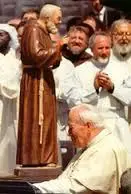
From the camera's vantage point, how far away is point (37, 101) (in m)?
10.3

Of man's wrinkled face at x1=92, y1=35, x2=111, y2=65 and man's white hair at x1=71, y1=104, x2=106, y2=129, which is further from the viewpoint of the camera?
man's wrinkled face at x1=92, y1=35, x2=111, y2=65

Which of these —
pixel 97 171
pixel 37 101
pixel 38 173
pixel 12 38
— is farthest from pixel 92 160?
pixel 12 38

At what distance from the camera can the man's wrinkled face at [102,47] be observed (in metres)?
Result: 11.7

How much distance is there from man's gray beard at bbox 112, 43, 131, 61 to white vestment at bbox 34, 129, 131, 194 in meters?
2.61

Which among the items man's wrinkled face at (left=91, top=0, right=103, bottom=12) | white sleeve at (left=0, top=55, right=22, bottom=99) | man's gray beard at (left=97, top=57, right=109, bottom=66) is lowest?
white sleeve at (left=0, top=55, right=22, bottom=99)

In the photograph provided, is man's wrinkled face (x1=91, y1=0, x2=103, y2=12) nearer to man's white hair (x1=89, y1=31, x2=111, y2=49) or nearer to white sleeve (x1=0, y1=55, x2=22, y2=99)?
man's white hair (x1=89, y1=31, x2=111, y2=49)

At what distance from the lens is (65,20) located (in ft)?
47.6

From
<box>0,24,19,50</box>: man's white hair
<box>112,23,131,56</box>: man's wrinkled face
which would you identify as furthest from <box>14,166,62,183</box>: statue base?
<box>0,24,19,50</box>: man's white hair

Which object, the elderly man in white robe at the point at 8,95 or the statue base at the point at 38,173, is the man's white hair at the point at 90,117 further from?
the elderly man in white robe at the point at 8,95

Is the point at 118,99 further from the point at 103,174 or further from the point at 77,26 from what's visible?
the point at 103,174

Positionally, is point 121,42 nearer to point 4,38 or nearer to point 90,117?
point 4,38

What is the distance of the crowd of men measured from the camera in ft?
30.7

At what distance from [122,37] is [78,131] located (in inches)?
107

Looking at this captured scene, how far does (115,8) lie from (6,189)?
4.49 metres
